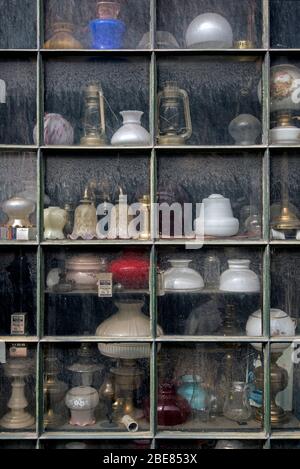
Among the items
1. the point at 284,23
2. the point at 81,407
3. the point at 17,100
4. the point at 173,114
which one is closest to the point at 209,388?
the point at 81,407

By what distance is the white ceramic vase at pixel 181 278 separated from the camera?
2.41 meters

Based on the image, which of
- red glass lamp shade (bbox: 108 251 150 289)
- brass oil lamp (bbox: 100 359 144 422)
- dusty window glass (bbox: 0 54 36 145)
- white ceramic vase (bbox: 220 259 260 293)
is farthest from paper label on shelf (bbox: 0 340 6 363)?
white ceramic vase (bbox: 220 259 260 293)

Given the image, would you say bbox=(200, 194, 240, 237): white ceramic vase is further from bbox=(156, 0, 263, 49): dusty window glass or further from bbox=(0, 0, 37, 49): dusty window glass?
bbox=(0, 0, 37, 49): dusty window glass

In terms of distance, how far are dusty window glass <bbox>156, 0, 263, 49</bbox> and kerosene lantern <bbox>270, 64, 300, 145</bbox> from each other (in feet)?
0.51

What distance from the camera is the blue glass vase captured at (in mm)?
2428

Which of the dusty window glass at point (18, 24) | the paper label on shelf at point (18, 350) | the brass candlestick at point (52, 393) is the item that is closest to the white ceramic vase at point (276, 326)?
the brass candlestick at point (52, 393)

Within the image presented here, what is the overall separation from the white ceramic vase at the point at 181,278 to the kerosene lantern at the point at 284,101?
0.61m

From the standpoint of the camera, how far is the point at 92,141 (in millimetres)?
2420

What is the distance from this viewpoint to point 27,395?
241cm

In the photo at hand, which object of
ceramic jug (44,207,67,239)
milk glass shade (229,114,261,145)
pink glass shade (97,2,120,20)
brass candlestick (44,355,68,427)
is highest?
A: pink glass shade (97,2,120,20)

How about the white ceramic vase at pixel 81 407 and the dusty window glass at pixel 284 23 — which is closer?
the white ceramic vase at pixel 81 407

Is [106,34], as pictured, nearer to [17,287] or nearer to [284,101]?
[284,101]

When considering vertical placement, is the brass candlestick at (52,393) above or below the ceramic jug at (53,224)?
below

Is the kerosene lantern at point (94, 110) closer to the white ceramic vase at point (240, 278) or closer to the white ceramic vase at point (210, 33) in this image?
the white ceramic vase at point (210, 33)
